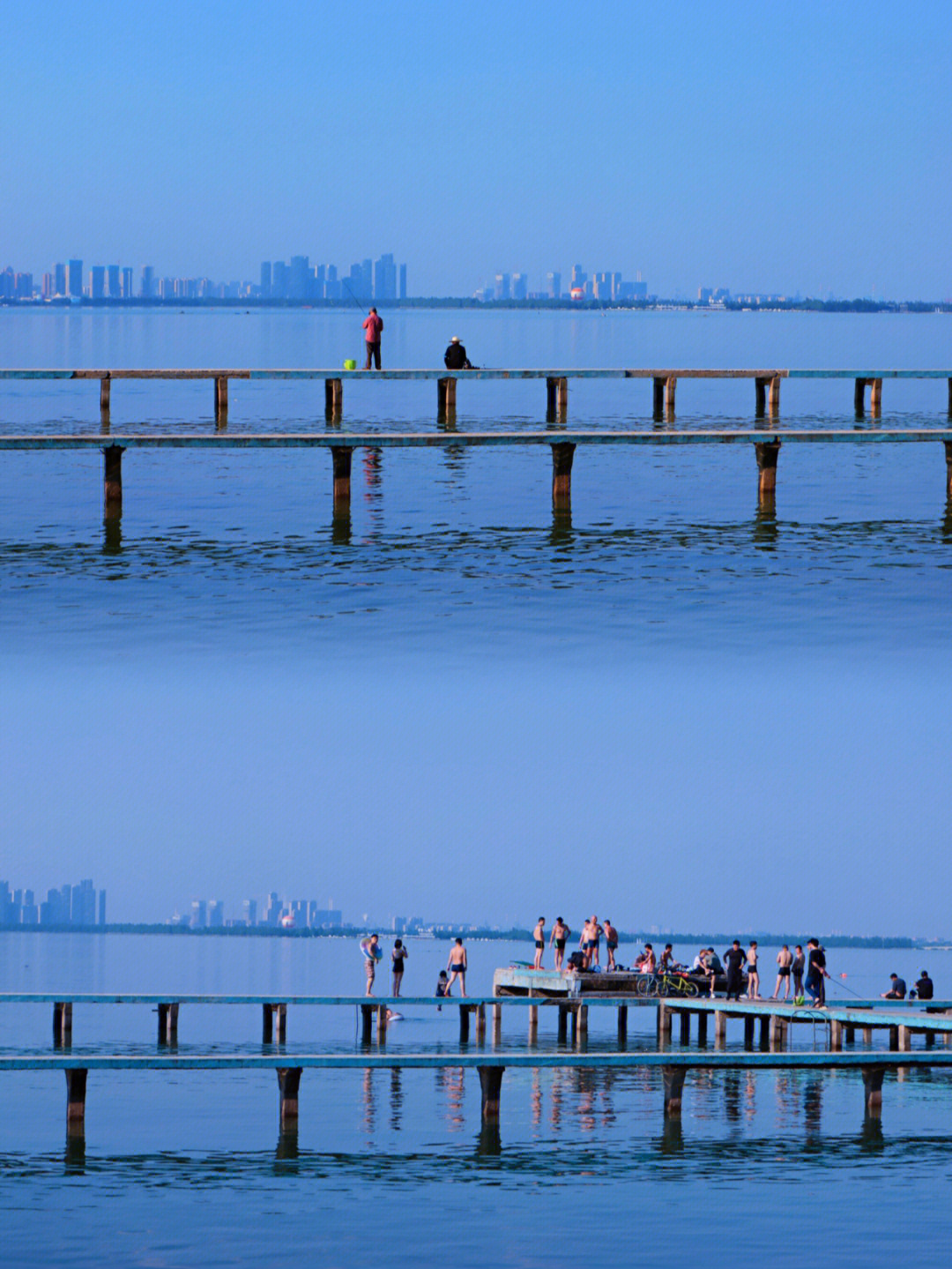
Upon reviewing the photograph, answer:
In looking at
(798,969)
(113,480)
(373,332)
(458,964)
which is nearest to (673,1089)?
(798,969)

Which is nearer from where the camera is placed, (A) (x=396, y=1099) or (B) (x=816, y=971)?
(A) (x=396, y=1099)

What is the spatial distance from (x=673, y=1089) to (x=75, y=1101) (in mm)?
7678

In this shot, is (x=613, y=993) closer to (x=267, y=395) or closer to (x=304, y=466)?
(x=304, y=466)

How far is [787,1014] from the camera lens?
31.4 m

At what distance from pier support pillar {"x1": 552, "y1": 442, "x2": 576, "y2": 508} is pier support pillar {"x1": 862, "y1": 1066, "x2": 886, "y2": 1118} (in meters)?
13.7

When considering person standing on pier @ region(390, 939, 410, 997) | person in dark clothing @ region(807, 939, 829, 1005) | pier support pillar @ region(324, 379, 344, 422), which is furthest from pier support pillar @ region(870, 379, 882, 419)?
person in dark clothing @ region(807, 939, 829, 1005)

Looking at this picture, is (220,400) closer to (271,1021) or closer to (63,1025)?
(271,1021)

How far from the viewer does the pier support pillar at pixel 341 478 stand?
33.3 meters

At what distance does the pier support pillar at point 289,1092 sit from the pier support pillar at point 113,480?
45.5 ft

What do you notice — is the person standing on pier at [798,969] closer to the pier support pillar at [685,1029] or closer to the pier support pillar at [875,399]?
the pier support pillar at [685,1029]

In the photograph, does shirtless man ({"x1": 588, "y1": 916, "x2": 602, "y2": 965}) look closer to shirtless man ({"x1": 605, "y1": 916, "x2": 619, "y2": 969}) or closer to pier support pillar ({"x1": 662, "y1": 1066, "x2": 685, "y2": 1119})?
shirtless man ({"x1": 605, "y1": 916, "x2": 619, "y2": 969})

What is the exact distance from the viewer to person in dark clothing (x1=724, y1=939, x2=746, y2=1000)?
34.0 meters

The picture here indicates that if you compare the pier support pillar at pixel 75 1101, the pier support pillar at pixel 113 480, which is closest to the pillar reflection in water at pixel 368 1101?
the pier support pillar at pixel 75 1101

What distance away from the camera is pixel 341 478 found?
34344mm
